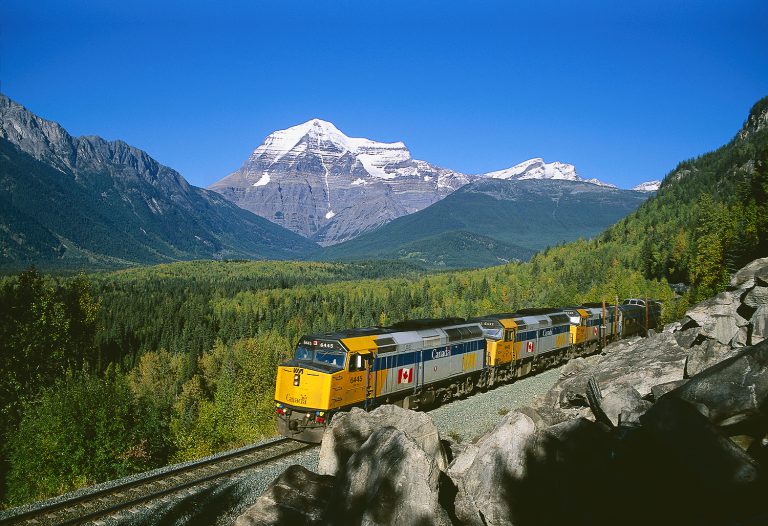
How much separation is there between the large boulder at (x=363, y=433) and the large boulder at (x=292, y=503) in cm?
202

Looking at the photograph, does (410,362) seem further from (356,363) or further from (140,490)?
(140,490)

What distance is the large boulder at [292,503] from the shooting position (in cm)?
1071

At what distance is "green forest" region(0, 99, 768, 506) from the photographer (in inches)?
1387

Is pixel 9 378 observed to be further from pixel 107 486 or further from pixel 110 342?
pixel 110 342

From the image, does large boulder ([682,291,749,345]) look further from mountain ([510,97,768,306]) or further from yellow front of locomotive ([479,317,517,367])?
yellow front of locomotive ([479,317,517,367])

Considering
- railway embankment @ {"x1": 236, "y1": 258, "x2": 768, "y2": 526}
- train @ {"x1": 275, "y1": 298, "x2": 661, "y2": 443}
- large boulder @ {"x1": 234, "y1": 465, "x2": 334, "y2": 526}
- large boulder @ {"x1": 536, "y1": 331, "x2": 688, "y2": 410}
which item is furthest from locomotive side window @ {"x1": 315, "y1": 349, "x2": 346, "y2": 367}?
large boulder @ {"x1": 234, "y1": 465, "x2": 334, "y2": 526}

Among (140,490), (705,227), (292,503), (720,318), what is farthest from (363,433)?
(705,227)

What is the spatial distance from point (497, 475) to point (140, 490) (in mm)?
12355

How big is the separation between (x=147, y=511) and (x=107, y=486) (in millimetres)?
3565

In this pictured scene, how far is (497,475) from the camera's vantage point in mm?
11062

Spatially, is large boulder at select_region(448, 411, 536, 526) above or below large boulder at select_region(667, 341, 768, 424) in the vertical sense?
below

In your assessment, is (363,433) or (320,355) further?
(320,355)

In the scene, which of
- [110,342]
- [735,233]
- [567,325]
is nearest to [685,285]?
[735,233]

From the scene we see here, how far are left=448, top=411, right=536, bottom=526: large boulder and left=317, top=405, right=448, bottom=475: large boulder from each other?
2469mm
